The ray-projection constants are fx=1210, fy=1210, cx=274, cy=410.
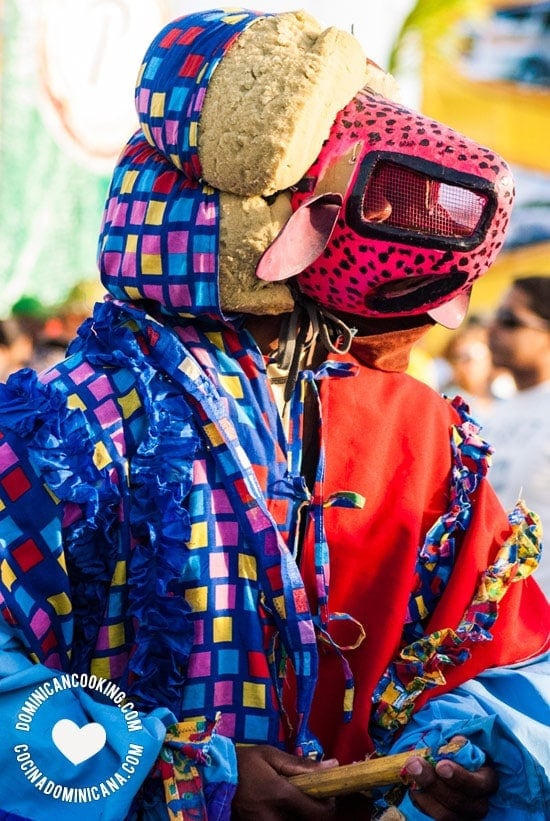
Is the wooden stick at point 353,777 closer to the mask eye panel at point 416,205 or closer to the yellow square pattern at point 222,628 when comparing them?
the yellow square pattern at point 222,628

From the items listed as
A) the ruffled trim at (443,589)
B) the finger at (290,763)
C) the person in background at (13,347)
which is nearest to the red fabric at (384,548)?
the ruffled trim at (443,589)

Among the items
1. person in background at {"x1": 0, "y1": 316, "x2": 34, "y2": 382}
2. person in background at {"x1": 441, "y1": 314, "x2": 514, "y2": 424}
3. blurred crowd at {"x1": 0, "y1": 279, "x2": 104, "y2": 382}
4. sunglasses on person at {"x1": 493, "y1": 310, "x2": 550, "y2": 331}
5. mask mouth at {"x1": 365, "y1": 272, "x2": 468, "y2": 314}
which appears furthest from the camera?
person in background at {"x1": 441, "y1": 314, "x2": 514, "y2": 424}

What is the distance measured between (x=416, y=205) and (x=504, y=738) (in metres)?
0.92

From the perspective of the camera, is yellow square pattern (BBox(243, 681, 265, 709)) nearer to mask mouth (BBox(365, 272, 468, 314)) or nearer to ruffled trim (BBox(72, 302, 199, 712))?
ruffled trim (BBox(72, 302, 199, 712))

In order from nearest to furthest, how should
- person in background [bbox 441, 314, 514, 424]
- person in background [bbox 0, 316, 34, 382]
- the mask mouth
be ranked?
the mask mouth < person in background [bbox 0, 316, 34, 382] < person in background [bbox 441, 314, 514, 424]

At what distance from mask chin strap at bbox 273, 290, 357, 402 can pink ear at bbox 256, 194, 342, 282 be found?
0.15 m

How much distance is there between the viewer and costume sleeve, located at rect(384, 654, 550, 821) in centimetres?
202

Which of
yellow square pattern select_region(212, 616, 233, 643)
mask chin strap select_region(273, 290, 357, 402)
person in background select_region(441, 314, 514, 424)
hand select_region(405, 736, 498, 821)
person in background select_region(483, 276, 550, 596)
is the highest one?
mask chin strap select_region(273, 290, 357, 402)

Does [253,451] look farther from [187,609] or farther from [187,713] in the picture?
A: [187,713]

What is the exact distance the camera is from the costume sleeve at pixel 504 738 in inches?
79.7

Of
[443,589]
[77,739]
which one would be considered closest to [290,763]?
[77,739]

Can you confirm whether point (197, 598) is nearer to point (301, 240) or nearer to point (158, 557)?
point (158, 557)

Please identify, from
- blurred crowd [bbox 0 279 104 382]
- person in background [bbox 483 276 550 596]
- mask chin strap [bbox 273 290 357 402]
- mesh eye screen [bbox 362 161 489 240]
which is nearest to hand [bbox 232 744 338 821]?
mask chin strap [bbox 273 290 357 402]

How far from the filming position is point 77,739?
6.25 feet
